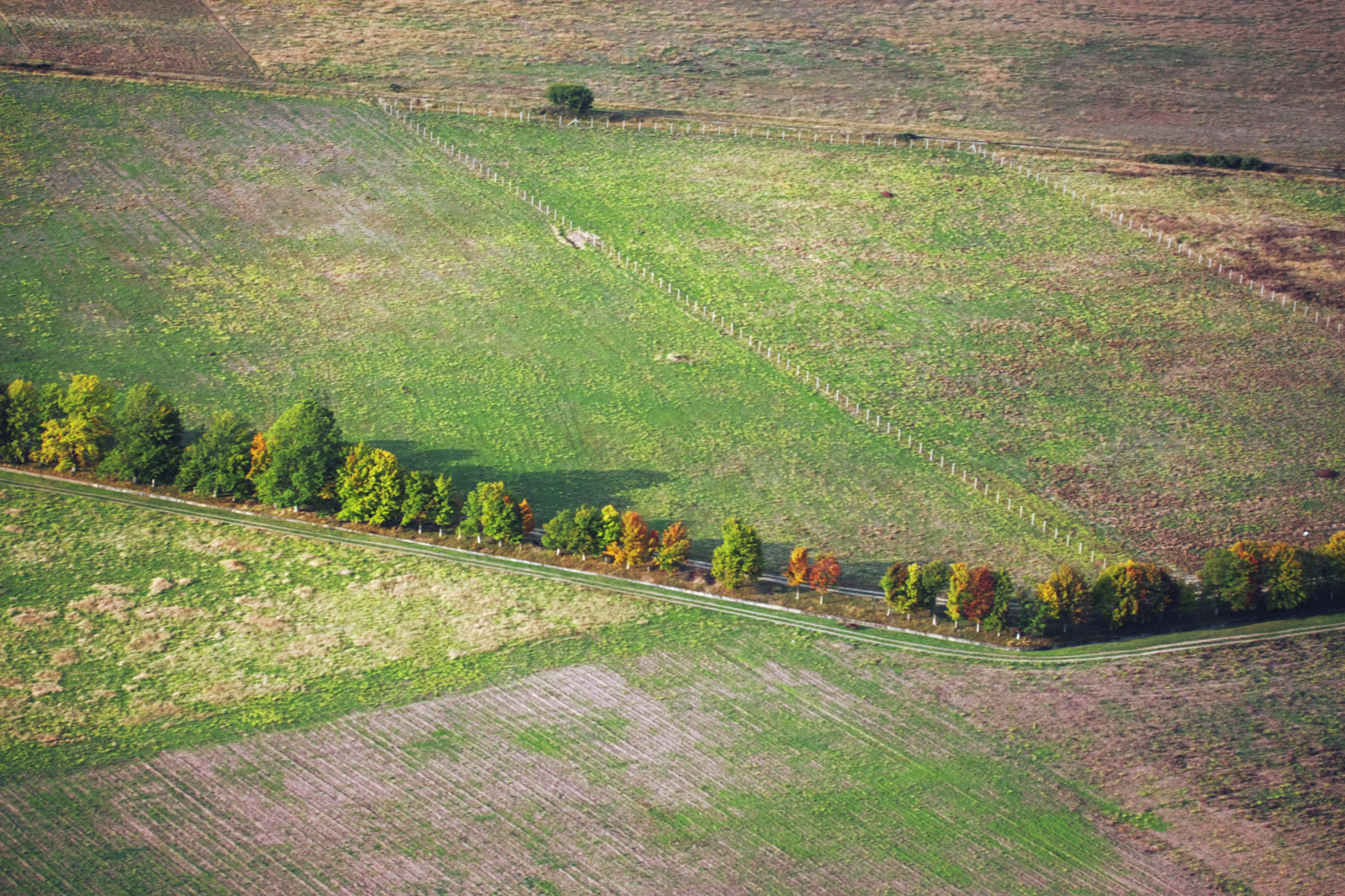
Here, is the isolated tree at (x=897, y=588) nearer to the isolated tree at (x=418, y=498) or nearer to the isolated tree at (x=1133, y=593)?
the isolated tree at (x=1133, y=593)

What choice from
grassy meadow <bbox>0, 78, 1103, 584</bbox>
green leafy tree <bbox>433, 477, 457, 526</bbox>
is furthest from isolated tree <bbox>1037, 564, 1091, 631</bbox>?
green leafy tree <bbox>433, 477, 457, 526</bbox>

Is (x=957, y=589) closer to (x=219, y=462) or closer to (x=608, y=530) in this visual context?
(x=608, y=530)

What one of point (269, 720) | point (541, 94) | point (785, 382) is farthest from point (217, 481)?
point (541, 94)

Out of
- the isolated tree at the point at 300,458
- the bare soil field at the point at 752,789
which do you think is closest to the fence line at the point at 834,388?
the bare soil field at the point at 752,789

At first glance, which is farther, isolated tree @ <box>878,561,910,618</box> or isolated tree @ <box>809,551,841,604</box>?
isolated tree @ <box>809,551,841,604</box>

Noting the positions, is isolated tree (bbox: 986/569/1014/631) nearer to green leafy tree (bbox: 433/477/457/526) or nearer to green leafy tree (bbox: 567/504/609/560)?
green leafy tree (bbox: 567/504/609/560)

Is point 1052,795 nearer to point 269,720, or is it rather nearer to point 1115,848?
point 1115,848
